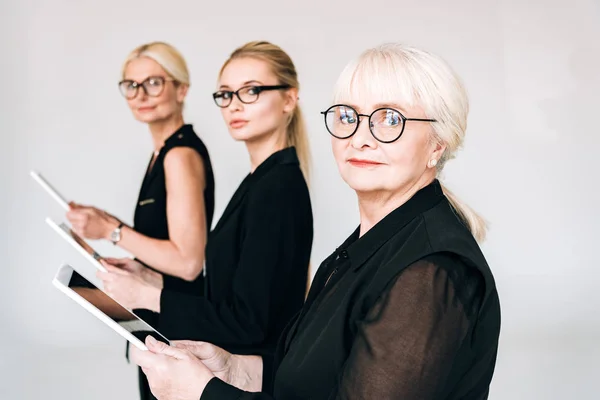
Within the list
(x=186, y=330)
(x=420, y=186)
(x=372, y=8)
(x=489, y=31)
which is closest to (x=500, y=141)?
(x=489, y=31)

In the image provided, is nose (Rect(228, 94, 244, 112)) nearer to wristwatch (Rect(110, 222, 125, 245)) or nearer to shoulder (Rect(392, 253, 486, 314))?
wristwatch (Rect(110, 222, 125, 245))

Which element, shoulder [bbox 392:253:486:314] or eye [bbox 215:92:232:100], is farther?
eye [bbox 215:92:232:100]

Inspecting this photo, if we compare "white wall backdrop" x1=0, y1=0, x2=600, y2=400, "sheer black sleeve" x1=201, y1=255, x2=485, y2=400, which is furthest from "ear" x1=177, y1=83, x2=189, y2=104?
"sheer black sleeve" x1=201, y1=255, x2=485, y2=400

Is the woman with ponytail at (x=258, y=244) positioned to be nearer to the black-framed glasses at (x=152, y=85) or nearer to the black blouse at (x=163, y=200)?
the black blouse at (x=163, y=200)

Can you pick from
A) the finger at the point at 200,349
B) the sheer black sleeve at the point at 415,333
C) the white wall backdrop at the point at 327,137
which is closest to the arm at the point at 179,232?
the white wall backdrop at the point at 327,137

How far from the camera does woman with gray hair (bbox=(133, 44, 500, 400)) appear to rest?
1.47 metres

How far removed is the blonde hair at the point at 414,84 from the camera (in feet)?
5.48

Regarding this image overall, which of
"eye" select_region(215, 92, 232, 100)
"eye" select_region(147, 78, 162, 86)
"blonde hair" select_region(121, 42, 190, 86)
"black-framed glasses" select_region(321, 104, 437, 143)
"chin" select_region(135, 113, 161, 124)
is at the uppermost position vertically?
"blonde hair" select_region(121, 42, 190, 86)

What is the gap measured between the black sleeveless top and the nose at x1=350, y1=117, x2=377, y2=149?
226 centimetres

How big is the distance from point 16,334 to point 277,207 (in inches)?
114

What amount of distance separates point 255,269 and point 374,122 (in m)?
1.34

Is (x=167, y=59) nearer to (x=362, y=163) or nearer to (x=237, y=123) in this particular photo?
(x=237, y=123)

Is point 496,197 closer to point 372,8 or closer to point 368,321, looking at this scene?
point 372,8

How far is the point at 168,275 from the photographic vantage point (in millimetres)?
3869
